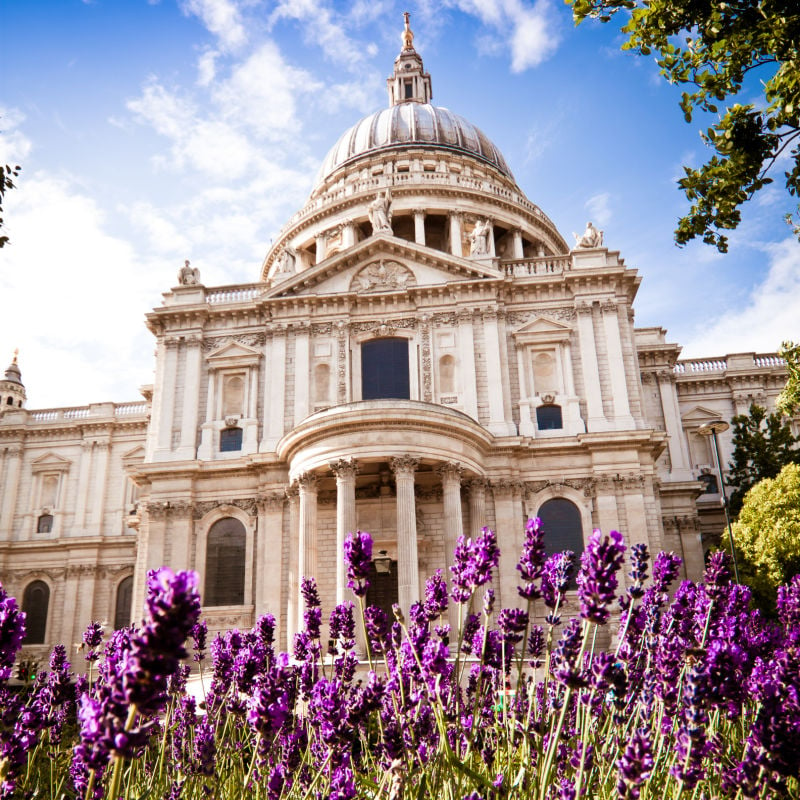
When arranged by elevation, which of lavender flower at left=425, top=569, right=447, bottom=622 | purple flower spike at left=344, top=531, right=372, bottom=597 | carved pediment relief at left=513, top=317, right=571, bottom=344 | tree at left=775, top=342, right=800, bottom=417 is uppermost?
carved pediment relief at left=513, top=317, right=571, bottom=344

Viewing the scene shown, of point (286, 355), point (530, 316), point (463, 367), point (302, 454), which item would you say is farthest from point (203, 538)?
point (530, 316)

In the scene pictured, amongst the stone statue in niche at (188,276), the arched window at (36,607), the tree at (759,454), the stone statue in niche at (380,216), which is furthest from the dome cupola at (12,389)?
the tree at (759,454)

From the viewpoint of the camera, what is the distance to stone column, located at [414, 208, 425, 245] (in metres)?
46.2

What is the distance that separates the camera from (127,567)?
44.7 meters

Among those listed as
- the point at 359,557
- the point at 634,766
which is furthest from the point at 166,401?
the point at 634,766

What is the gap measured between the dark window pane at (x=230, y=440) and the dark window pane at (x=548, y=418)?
12.4 metres

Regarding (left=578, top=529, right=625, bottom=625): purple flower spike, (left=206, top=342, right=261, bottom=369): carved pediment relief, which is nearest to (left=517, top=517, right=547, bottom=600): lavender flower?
(left=578, top=529, right=625, bottom=625): purple flower spike

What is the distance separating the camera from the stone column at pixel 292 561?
88.6 feet

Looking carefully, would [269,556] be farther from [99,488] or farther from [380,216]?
[99,488]

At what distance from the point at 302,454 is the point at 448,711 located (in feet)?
73.4

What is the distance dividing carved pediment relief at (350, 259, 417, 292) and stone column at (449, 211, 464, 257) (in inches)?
477

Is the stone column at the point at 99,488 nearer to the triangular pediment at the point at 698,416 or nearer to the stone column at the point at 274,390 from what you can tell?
the stone column at the point at 274,390

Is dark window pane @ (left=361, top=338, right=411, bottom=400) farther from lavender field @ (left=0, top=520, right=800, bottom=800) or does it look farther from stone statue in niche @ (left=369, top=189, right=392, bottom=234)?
lavender field @ (left=0, top=520, right=800, bottom=800)

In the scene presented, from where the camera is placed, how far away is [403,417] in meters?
26.4
